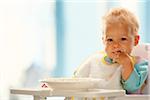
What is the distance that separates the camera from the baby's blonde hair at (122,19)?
1.35 meters

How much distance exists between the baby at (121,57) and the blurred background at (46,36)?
2.34 feet

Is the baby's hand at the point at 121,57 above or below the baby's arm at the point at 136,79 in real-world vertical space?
above

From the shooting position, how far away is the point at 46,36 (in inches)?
84.1

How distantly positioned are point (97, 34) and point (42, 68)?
374 millimetres

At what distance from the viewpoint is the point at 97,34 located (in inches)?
83.4

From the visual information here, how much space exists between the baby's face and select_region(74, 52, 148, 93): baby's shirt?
0.21 ft

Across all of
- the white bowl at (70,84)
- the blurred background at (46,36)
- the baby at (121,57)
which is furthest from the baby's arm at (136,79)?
the blurred background at (46,36)

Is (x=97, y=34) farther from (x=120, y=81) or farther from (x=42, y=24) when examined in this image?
(x=120, y=81)

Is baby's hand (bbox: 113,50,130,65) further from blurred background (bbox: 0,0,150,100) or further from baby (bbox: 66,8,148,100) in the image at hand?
blurred background (bbox: 0,0,150,100)

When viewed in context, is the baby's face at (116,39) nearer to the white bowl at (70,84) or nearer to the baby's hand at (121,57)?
the baby's hand at (121,57)

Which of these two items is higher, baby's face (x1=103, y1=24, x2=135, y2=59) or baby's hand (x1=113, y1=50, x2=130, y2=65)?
baby's face (x1=103, y1=24, x2=135, y2=59)

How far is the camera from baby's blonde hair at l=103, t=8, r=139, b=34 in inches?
53.2

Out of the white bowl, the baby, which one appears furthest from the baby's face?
the white bowl

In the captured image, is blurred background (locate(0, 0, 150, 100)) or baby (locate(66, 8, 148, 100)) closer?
baby (locate(66, 8, 148, 100))
